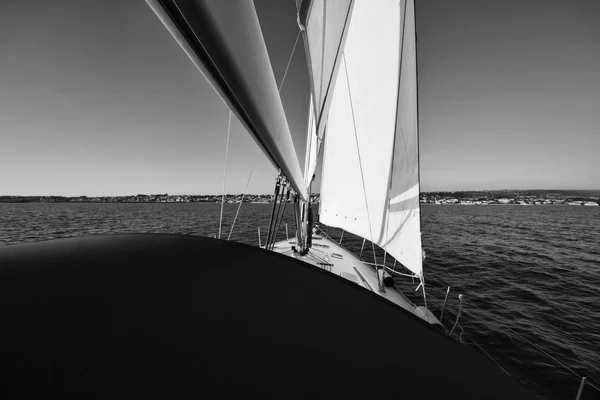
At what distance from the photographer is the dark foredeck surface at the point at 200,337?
44 centimetres

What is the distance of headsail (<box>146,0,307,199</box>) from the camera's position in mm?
708

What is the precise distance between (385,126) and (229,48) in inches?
199

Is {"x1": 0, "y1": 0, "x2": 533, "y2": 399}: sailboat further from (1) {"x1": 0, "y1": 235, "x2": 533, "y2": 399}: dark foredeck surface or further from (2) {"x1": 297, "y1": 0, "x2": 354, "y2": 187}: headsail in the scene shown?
(2) {"x1": 297, "y1": 0, "x2": 354, "y2": 187}: headsail

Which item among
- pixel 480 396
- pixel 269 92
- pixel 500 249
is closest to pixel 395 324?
pixel 480 396

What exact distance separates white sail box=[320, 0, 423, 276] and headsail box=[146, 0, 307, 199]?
4.16m

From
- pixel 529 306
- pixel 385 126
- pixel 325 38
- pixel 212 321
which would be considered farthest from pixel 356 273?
pixel 529 306

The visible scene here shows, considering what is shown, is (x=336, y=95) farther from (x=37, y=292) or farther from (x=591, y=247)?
(x=591, y=247)

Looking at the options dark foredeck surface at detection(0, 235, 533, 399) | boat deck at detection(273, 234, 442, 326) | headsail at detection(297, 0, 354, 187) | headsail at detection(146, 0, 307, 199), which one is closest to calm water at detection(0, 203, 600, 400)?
boat deck at detection(273, 234, 442, 326)

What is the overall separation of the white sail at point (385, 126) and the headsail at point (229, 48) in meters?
4.16

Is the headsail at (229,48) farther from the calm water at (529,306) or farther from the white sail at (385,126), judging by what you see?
the white sail at (385,126)

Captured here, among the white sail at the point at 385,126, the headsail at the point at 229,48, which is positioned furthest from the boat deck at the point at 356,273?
the headsail at the point at 229,48

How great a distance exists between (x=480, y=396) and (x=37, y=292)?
1.16m

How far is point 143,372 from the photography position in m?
0.45

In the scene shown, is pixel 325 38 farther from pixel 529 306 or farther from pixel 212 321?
pixel 529 306
